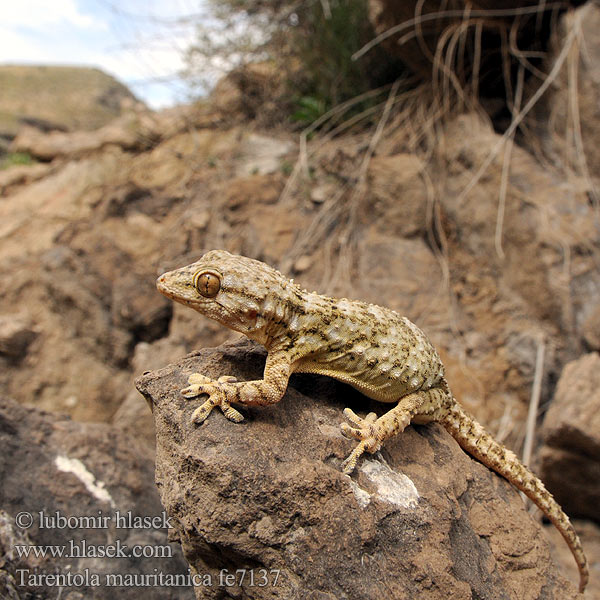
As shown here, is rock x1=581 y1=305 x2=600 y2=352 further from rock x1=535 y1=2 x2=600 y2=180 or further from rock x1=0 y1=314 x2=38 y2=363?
rock x1=0 y1=314 x2=38 y2=363

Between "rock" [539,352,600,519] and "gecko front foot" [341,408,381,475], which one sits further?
"rock" [539,352,600,519]

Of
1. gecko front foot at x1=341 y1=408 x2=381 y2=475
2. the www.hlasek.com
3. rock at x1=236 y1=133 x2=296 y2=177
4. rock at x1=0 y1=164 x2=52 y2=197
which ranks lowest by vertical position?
the www.hlasek.com

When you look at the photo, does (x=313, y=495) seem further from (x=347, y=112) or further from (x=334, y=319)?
(x=347, y=112)

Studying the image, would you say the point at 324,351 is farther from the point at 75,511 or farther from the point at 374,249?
the point at 374,249

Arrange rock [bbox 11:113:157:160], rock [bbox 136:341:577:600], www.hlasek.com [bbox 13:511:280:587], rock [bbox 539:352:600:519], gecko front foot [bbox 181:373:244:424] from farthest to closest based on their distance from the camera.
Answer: rock [bbox 11:113:157:160] < rock [bbox 539:352:600:519] < www.hlasek.com [bbox 13:511:280:587] < gecko front foot [bbox 181:373:244:424] < rock [bbox 136:341:577:600]

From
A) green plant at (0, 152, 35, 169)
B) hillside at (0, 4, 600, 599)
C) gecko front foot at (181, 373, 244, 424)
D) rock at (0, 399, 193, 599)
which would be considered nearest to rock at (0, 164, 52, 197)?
green plant at (0, 152, 35, 169)

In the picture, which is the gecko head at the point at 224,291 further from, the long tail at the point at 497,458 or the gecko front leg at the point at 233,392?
the long tail at the point at 497,458

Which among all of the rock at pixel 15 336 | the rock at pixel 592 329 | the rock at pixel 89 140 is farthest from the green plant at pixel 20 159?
the rock at pixel 592 329
